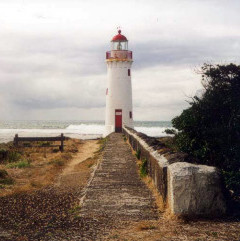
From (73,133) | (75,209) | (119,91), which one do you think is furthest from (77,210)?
(73,133)

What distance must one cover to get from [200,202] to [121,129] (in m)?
23.9

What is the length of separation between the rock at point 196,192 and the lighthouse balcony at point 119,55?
77.6ft

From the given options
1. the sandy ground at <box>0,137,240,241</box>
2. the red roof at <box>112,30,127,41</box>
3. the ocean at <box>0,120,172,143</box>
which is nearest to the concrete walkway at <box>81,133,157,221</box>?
the sandy ground at <box>0,137,240,241</box>

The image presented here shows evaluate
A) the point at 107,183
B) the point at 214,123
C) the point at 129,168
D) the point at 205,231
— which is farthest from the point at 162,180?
the point at 129,168

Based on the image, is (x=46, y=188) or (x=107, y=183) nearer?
(x=107, y=183)

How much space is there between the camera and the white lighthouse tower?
91.7 feet

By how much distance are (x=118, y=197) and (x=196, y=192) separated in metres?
1.98

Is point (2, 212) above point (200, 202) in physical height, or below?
below

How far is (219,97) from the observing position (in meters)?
8.93

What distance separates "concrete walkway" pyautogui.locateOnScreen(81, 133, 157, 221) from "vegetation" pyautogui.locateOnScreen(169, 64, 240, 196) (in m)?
1.61

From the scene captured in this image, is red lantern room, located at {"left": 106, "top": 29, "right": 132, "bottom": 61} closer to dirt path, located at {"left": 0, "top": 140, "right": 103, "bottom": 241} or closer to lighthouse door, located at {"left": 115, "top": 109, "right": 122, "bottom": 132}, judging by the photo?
lighthouse door, located at {"left": 115, "top": 109, "right": 122, "bottom": 132}

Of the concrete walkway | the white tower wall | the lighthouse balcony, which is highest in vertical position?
the lighthouse balcony

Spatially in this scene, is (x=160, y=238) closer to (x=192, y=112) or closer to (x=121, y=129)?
(x=192, y=112)

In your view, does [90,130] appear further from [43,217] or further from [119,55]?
[43,217]
